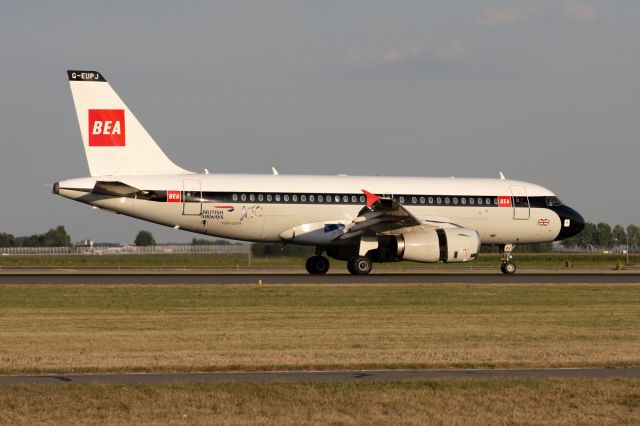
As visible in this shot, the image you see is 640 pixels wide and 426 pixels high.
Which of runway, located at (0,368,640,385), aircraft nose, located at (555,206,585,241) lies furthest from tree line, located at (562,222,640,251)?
runway, located at (0,368,640,385)

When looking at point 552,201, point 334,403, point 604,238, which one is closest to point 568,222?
point 552,201

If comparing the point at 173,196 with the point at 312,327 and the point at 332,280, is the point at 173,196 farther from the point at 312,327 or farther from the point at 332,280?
the point at 312,327

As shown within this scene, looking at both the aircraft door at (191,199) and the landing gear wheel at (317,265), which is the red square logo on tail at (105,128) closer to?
the aircraft door at (191,199)

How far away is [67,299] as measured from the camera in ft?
90.3

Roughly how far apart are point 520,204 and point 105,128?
17.0 metres

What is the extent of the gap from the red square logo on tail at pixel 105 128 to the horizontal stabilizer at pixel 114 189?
7.96 feet

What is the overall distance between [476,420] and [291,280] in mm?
25073

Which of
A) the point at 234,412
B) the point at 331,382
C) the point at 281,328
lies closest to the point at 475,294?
the point at 281,328

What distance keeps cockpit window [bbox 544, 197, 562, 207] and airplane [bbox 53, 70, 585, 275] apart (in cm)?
338

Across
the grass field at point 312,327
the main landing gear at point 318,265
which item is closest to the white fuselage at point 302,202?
the main landing gear at point 318,265

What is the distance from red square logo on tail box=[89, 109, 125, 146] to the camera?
39.1 metres

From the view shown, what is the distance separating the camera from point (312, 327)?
20969 millimetres

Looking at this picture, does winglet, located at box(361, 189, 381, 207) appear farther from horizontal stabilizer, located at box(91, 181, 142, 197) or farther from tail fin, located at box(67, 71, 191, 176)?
horizontal stabilizer, located at box(91, 181, 142, 197)

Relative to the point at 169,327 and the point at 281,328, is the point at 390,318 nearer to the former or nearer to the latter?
the point at 281,328
